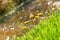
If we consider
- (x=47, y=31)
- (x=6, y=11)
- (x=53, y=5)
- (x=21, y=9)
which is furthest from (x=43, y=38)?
(x=6, y=11)

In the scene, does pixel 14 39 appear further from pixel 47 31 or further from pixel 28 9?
pixel 28 9

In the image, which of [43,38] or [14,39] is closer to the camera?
[43,38]

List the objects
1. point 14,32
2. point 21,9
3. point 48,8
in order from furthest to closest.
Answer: point 21,9, point 48,8, point 14,32

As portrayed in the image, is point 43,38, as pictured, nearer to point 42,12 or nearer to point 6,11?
Result: point 42,12

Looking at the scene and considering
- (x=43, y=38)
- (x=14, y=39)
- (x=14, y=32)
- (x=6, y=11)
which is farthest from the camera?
(x=6, y=11)

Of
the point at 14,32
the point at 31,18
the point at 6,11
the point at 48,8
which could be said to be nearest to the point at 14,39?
the point at 14,32

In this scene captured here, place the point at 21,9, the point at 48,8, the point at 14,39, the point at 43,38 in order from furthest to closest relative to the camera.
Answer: the point at 21,9 < the point at 48,8 < the point at 14,39 < the point at 43,38
